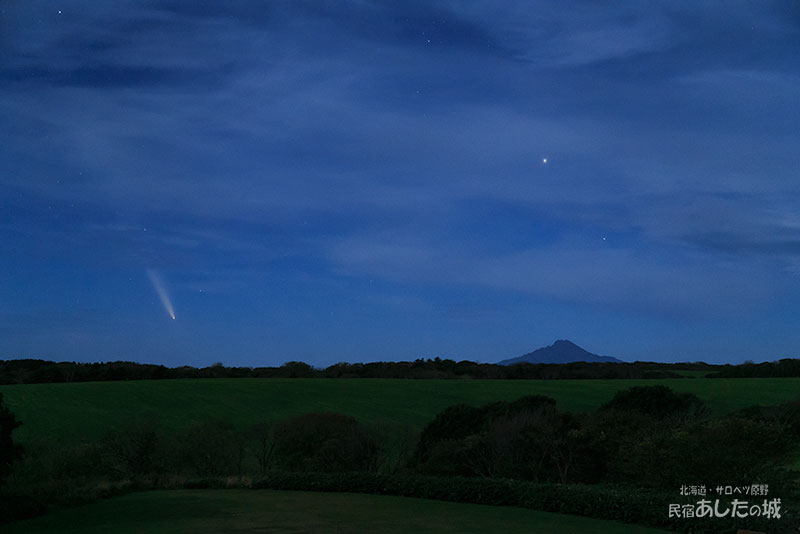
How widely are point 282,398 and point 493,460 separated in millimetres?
35964

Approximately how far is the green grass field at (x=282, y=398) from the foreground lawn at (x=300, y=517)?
87.8 ft

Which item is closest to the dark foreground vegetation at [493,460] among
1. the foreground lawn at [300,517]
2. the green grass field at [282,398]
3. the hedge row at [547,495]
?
the hedge row at [547,495]

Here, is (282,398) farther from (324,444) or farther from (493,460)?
(493,460)

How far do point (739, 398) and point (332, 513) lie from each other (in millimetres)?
58532

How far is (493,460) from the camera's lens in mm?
32438

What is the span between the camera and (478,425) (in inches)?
1508

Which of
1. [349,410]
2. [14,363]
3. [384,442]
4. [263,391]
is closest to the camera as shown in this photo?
[384,442]

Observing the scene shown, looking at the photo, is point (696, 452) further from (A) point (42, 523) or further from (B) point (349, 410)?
(B) point (349, 410)

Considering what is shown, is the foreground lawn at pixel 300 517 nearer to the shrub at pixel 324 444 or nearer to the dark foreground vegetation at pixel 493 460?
the dark foreground vegetation at pixel 493 460

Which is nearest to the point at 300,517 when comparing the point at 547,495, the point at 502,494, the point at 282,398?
the point at 502,494

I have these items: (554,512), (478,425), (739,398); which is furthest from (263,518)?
(739,398)

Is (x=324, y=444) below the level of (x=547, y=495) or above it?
above

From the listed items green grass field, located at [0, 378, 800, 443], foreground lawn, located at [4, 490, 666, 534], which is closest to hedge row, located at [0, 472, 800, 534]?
foreground lawn, located at [4, 490, 666, 534]

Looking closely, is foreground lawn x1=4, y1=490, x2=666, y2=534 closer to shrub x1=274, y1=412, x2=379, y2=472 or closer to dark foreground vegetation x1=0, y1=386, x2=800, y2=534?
dark foreground vegetation x1=0, y1=386, x2=800, y2=534
